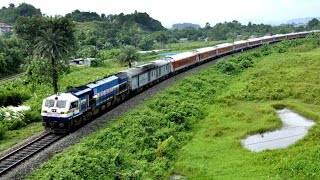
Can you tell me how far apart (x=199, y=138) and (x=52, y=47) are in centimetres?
2112

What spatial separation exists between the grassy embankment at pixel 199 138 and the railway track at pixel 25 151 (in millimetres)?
2097

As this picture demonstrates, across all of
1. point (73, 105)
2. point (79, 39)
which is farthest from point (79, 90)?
point (79, 39)

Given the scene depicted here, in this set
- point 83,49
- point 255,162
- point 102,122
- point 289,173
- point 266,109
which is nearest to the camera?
point 289,173

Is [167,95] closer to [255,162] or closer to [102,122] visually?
[102,122]

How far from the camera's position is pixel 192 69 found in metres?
67.2

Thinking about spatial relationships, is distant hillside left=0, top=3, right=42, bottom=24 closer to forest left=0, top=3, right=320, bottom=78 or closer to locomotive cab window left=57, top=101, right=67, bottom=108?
forest left=0, top=3, right=320, bottom=78

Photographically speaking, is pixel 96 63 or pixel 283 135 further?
pixel 96 63

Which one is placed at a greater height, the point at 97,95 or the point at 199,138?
the point at 97,95

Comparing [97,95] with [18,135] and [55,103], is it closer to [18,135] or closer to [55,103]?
[55,103]

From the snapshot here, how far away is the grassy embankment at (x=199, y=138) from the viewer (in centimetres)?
2422

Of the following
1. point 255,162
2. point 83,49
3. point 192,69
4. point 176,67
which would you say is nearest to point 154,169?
point 255,162

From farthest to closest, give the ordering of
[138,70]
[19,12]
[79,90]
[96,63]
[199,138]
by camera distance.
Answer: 1. [19,12]
2. [96,63]
3. [138,70]
4. [199,138]
5. [79,90]

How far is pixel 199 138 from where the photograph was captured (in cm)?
3331

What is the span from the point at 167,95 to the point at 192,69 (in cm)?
2456
